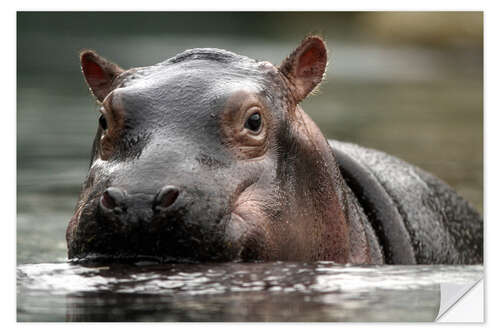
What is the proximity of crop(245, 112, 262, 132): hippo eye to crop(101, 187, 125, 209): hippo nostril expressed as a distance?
933mm

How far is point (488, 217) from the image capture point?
21.3ft

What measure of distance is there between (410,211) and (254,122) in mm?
2362

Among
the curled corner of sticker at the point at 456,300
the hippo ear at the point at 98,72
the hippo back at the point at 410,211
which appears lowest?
the curled corner of sticker at the point at 456,300

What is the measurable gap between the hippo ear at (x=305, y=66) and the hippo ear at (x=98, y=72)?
99 cm

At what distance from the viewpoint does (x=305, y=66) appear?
680 centimetres

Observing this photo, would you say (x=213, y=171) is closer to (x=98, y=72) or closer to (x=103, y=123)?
(x=103, y=123)

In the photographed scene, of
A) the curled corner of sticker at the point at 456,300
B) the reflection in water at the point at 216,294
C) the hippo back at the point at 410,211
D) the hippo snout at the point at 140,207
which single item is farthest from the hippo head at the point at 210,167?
the hippo back at the point at 410,211

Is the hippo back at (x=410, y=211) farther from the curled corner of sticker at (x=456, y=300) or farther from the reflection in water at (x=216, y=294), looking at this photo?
the reflection in water at (x=216, y=294)

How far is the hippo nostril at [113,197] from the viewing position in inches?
213

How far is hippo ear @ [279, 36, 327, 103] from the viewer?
264 inches

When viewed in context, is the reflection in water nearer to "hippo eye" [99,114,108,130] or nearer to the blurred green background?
"hippo eye" [99,114,108,130]

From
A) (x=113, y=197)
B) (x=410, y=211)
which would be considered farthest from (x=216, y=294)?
(x=410, y=211)
